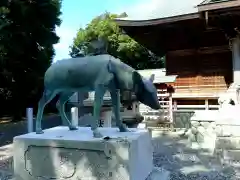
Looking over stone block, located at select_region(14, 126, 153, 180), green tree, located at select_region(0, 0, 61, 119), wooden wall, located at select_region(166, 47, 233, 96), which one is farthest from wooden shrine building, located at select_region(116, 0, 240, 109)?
stone block, located at select_region(14, 126, 153, 180)

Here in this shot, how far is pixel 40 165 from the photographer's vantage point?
3.47m

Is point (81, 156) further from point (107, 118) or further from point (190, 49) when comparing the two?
point (190, 49)

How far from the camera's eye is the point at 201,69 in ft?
32.0

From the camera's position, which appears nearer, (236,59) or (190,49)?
(236,59)

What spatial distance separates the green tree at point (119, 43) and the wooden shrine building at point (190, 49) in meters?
11.0

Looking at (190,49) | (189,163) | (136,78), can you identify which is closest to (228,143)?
(189,163)

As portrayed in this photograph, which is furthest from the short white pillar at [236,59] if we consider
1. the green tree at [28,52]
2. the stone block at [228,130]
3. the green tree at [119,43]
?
the green tree at [119,43]

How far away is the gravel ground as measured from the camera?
14.8 ft

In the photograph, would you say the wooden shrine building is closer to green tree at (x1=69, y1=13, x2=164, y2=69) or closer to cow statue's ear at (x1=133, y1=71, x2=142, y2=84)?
cow statue's ear at (x1=133, y1=71, x2=142, y2=84)

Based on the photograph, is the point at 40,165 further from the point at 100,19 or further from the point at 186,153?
the point at 100,19

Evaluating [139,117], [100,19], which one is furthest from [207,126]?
[100,19]

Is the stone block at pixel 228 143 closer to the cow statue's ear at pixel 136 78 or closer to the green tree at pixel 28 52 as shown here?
the cow statue's ear at pixel 136 78

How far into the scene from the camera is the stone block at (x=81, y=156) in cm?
316

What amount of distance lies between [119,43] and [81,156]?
2032 cm
